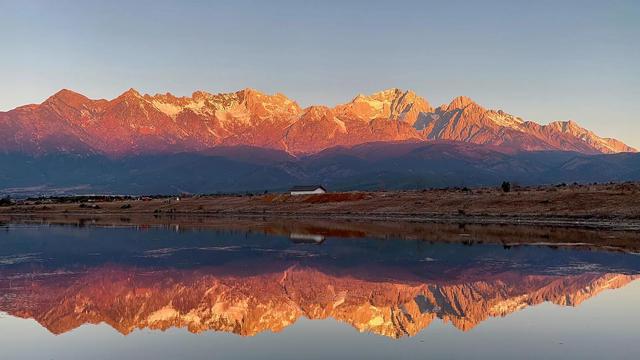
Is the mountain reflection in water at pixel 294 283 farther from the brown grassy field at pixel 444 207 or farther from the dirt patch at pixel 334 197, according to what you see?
the dirt patch at pixel 334 197

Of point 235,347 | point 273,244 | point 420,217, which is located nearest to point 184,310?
point 235,347

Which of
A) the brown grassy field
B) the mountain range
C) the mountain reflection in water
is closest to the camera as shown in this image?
the mountain range

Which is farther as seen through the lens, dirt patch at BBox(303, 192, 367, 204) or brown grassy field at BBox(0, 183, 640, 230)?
dirt patch at BBox(303, 192, 367, 204)

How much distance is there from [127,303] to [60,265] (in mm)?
20357

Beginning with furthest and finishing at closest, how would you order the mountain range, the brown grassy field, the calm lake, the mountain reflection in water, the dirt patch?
the dirt patch → the brown grassy field → the mountain reflection in water → the mountain range → the calm lake

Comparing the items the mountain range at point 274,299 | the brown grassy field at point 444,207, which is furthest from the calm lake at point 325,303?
the brown grassy field at point 444,207

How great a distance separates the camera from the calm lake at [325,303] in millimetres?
25219

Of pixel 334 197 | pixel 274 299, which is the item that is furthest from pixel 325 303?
pixel 334 197

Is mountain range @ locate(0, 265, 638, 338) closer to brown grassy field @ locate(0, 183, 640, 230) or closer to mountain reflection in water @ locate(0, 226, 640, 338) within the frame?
mountain reflection in water @ locate(0, 226, 640, 338)

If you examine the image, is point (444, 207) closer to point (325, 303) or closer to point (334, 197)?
point (334, 197)

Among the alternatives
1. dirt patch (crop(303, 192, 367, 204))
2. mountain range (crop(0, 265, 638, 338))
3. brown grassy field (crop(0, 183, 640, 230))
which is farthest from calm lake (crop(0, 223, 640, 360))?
dirt patch (crop(303, 192, 367, 204))

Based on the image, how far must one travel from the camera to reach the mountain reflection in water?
1248 inches

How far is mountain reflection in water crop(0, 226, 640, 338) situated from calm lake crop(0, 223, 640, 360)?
4.6 inches

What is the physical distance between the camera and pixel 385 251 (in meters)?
59.8
